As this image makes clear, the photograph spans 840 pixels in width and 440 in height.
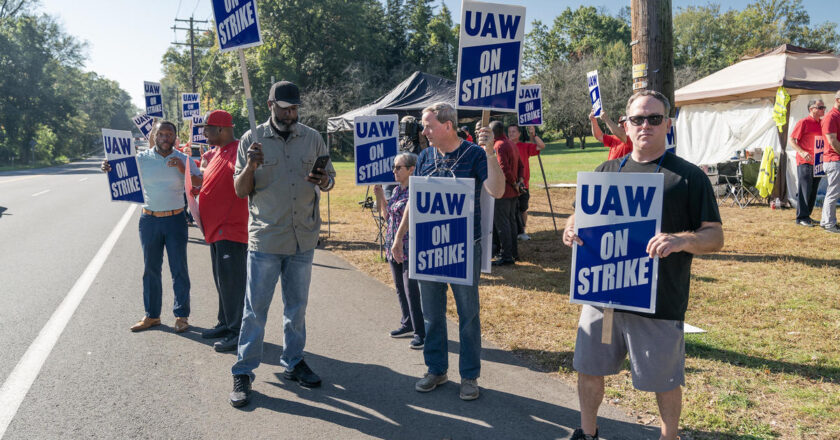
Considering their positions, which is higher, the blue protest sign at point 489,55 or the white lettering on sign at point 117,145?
the blue protest sign at point 489,55

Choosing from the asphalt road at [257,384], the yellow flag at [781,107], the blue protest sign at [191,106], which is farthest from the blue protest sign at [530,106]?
the blue protest sign at [191,106]

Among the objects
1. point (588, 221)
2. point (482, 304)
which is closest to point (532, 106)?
point (482, 304)

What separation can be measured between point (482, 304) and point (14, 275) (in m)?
6.61

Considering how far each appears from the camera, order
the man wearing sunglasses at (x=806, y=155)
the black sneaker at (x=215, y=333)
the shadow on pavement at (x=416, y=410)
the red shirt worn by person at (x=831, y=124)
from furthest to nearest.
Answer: the man wearing sunglasses at (x=806, y=155) → the red shirt worn by person at (x=831, y=124) → the black sneaker at (x=215, y=333) → the shadow on pavement at (x=416, y=410)

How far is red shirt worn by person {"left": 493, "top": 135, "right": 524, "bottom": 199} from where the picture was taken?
827 cm

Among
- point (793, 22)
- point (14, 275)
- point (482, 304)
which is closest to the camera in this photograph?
point (482, 304)

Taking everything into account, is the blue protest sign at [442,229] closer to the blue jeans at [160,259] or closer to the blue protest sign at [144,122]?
the blue jeans at [160,259]

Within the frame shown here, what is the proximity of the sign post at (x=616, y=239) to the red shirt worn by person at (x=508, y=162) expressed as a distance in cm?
537

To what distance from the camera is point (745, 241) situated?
30.7ft

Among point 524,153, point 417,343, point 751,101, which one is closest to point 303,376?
point 417,343

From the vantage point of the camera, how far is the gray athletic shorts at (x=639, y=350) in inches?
110

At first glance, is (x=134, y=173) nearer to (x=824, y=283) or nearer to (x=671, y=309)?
(x=671, y=309)

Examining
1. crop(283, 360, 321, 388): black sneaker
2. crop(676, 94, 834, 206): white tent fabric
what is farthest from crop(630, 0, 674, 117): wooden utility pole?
crop(676, 94, 834, 206): white tent fabric

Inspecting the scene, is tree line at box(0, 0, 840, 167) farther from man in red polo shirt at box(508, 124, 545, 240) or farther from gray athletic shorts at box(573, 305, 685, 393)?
gray athletic shorts at box(573, 305, 685, 393)
